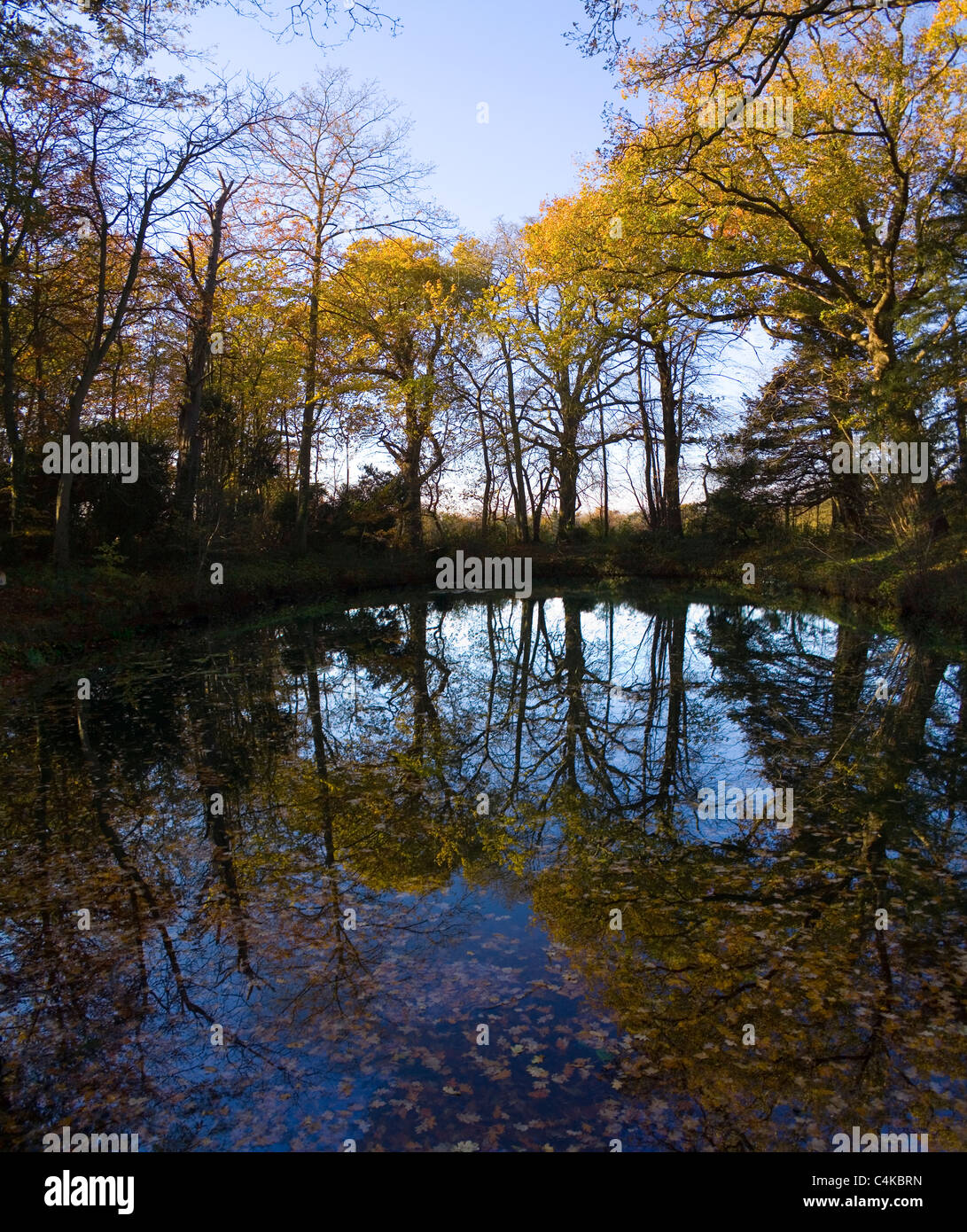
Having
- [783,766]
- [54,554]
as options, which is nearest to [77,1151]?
[783,766]

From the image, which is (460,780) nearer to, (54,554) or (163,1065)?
(163,1065)

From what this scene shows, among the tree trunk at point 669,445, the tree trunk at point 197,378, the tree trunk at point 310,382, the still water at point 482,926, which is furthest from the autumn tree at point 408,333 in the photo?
the still water at point 482,926

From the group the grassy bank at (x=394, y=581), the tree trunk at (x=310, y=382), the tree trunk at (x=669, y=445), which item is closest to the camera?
the grassy bank at (x=394, y=581)

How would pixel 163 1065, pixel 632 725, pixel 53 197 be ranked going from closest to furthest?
pixel 163 1065 → pixel 632 725 → pixel 53 197

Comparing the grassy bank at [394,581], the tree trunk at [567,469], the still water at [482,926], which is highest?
the tree trunk at [567,469]

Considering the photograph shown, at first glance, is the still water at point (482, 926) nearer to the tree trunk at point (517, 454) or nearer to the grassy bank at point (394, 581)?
the grassy bank at point (394, 581)

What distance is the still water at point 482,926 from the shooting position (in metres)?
3.56

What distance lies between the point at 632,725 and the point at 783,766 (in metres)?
2.27

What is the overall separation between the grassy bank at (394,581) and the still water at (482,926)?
4431mm

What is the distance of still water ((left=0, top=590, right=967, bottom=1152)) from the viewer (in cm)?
356

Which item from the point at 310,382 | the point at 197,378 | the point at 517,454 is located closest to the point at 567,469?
the point at 517,454

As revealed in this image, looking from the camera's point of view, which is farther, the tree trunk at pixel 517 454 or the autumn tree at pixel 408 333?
the tree trunk at pixel 517 454

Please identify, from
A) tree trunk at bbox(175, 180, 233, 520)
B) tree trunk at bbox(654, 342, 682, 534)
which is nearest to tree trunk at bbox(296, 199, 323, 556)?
tree trunk at bbox(175, 180, 233, 520)

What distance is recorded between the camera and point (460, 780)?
839 centimetres
